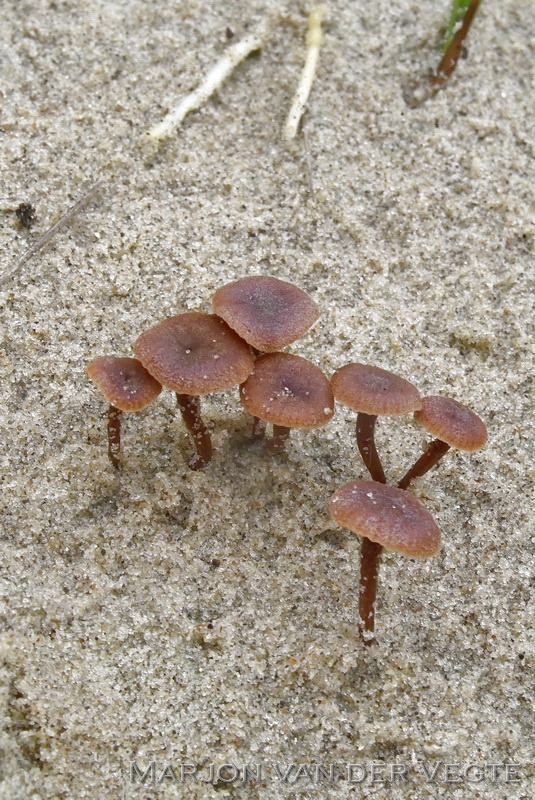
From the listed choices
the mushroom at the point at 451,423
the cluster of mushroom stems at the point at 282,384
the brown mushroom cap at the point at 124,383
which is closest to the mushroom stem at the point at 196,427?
the cluster of mushroom stems at the point at 282,384

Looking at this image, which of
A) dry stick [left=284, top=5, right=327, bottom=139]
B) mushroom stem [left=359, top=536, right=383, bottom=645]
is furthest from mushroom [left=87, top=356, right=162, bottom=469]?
dry stick [left=284, top=5, right=327, bottom=139]

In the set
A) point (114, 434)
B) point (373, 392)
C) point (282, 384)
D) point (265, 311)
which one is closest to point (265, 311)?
point (265, 311)

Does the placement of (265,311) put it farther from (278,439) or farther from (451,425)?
(451,425)

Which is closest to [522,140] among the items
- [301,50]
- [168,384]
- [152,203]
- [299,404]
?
[301,50]

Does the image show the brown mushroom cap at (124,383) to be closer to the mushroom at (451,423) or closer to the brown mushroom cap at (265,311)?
the brown mushroom cap at (265,311)

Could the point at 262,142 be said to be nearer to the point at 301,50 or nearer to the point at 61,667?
the point at 301,50

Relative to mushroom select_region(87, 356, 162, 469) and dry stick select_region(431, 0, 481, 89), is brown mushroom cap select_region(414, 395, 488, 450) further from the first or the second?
dry stick select_region(431, 0, 481, 89)

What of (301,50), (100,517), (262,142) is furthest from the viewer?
(301,50)
